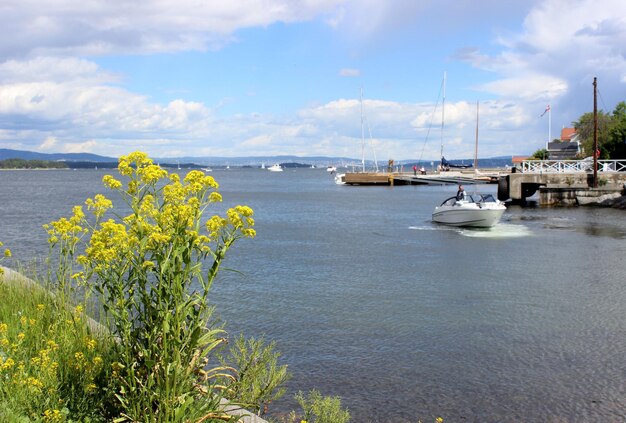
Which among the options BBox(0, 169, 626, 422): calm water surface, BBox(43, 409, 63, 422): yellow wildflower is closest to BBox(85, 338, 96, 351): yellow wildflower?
BBox(43, 409, 63, 422): yellow wildflower

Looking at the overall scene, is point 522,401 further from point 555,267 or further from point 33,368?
point 555,267

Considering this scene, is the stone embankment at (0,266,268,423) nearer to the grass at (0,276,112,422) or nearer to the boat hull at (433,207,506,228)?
the grass at (0,276,112,422)

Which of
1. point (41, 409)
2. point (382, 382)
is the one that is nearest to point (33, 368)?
point (41, 409)

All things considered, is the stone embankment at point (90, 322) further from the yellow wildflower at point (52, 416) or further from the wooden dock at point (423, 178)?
the wooden dock at point (423, 178)

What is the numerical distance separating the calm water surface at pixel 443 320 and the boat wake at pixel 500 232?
197 centimetres

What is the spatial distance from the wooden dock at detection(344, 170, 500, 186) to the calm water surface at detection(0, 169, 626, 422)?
65.8 m

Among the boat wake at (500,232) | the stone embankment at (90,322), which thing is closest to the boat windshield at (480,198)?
the boat wake at (500,232)

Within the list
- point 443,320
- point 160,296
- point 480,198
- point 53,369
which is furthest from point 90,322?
point 480,198

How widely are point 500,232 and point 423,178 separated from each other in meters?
64.8

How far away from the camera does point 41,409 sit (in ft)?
17.8

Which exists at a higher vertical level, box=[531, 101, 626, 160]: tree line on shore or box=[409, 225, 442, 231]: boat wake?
box=[531, 101, 626, 160]: tree line on shore

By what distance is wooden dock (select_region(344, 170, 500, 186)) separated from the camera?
97050mm

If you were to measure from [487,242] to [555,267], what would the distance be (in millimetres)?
7776

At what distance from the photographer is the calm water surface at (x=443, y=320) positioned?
991cm
